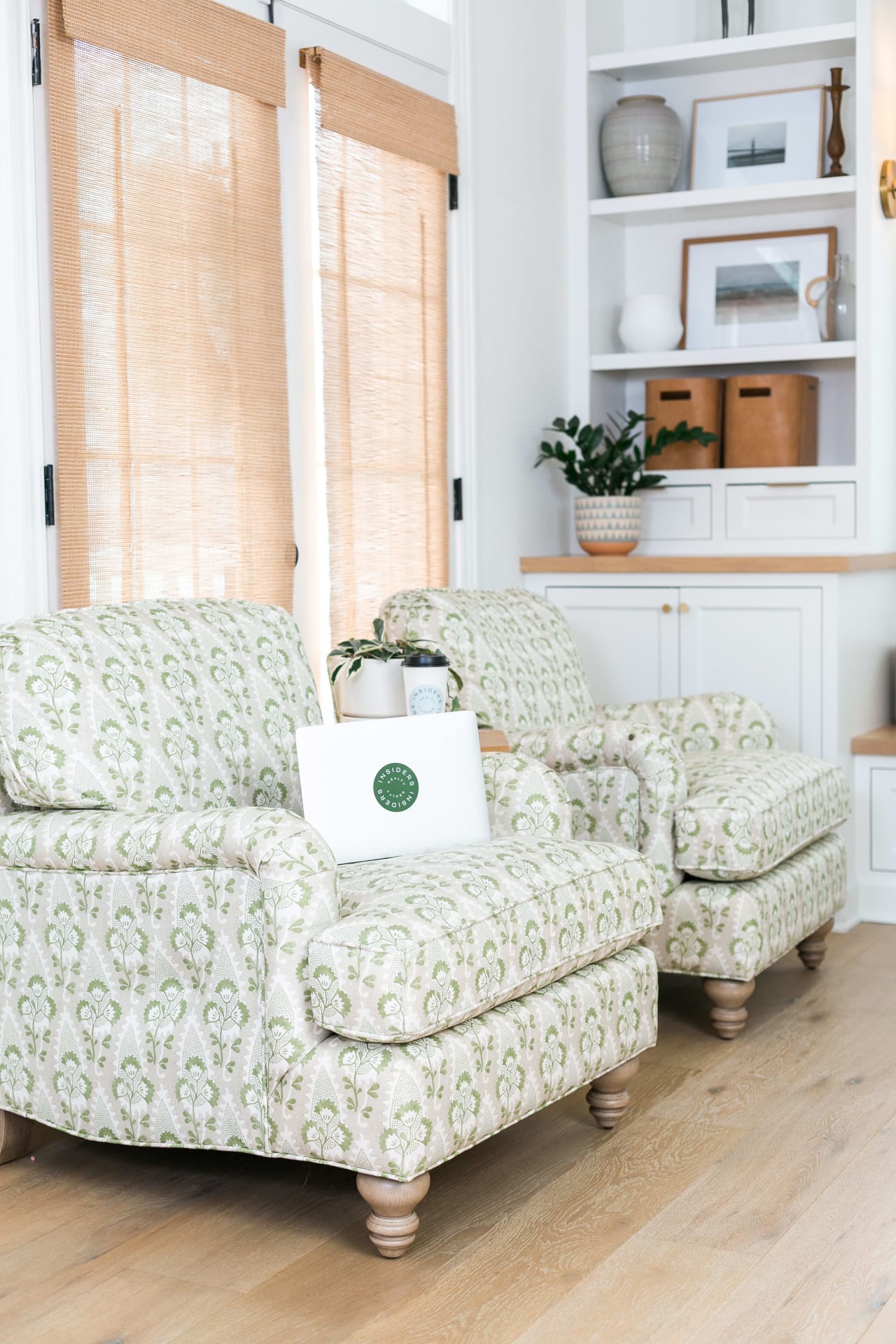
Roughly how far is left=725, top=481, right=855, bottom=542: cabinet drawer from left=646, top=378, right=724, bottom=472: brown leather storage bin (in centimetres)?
16

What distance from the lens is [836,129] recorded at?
14.0 ft

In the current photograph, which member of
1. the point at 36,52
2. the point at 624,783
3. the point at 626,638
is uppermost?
the point at 36,52

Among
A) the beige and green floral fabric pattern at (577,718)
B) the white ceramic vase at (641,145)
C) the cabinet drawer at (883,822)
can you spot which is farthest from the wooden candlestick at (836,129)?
the cabinet drawer at (883,822)

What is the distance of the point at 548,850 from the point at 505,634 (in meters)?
1.13

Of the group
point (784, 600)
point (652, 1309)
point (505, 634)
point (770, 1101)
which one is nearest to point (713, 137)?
point (784, 600)

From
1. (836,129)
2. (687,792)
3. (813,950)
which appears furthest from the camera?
(836,129)

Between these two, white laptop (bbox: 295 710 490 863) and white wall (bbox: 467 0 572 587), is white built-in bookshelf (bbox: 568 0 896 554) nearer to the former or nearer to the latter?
white wall (bbox: 467 0 572 587)

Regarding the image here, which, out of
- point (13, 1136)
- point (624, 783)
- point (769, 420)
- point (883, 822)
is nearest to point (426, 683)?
point (624, 783)

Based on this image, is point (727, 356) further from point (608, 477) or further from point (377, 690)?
point (377, 690)

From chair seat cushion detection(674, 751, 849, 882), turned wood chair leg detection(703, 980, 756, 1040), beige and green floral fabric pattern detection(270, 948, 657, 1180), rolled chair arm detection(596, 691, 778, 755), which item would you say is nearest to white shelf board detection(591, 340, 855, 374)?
rolled chair arm detection(596, 691, 778, 755)

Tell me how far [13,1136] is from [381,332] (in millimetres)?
2002

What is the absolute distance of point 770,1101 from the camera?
2.73m

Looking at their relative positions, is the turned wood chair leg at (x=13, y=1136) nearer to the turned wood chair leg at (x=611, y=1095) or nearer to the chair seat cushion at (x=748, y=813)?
the turned wood chair leg at (x=611, y=1095)

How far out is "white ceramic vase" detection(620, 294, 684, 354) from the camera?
4457 mm
